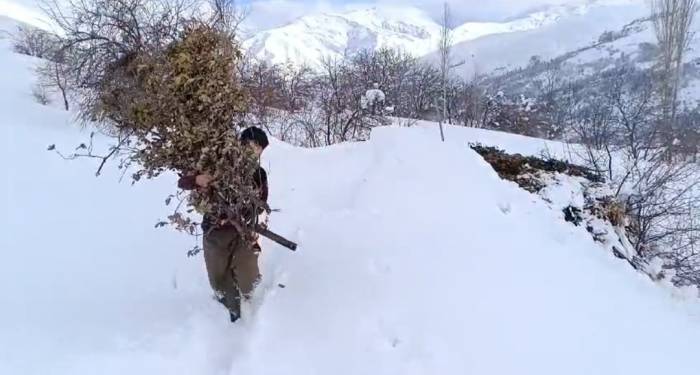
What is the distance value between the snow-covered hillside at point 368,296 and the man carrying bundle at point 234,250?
19 centimetres

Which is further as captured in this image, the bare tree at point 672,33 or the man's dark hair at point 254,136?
the bare tree at point 672,33

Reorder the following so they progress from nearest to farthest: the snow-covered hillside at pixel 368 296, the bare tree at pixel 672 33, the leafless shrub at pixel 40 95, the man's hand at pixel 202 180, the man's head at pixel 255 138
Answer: the snow-covered hillside at pixel 368 296, the man's hand at pixel 202 180, the man's head at pixel 255 138, the leafless shrub at pixel 40 95, the bare tree at pixel 672 33

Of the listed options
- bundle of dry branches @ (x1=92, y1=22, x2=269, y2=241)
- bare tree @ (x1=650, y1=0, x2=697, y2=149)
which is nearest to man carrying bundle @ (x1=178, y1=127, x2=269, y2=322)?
bundle of dry branches @ (x1=92, y1=22, x2=269, y2=241)

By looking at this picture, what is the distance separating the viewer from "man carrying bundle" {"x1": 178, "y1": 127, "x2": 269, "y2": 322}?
3.64 metres

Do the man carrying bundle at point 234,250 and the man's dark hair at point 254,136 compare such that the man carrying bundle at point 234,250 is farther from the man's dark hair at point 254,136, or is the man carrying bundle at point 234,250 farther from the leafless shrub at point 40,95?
the leafless shrub at point 40,95

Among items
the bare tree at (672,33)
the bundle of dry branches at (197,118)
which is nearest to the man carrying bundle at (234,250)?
the bundle of dry branches at (197,118)

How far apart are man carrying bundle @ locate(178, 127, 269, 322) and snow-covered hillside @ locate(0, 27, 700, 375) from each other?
19cm

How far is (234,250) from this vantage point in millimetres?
3801

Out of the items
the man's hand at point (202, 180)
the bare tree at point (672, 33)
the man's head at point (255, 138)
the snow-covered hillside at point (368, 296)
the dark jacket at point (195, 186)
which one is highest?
the bare tree at point (672, 33)

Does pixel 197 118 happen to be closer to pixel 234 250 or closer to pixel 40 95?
pixel 234 250

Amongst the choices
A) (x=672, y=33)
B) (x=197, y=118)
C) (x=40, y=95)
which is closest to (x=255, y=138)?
(x=197, y=118)

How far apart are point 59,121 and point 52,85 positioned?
4496mm

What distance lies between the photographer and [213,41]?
134 inches

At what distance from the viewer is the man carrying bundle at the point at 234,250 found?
364 centimetres
